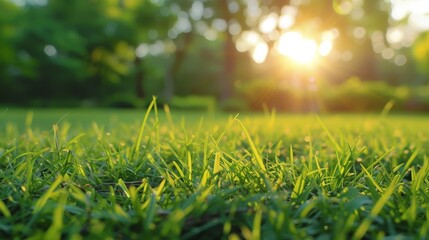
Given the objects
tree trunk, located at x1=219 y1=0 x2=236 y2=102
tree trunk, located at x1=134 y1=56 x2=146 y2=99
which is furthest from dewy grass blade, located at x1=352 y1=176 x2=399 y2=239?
tree trunk, located at x1=134 y1=56 x2=146 y2=99

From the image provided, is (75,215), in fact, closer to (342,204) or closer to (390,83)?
(342,204)

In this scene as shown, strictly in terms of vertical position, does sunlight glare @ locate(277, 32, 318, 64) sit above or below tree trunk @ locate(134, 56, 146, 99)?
above

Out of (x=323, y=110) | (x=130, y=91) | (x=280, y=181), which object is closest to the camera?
(x=280, y=181)

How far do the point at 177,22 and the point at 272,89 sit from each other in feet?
45.4

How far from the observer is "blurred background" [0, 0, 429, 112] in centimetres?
2158

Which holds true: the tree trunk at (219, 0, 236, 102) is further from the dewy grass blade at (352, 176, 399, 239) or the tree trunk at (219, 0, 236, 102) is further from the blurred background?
the dewy grass blade at (352, 176, 399, 239)

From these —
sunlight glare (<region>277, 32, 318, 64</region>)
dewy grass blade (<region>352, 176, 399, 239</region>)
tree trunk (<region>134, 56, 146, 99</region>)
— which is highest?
sunlight glare (<region>277, 32, 318, 64</region>)

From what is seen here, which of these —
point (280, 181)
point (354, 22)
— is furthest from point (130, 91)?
point (280, 181)

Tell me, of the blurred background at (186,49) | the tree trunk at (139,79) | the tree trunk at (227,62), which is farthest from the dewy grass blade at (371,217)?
the tree trunk at (139,79)

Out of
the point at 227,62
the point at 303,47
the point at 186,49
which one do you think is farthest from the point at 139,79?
the point at 303,47

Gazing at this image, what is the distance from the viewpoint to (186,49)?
3294cm

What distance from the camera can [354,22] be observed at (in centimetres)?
2767

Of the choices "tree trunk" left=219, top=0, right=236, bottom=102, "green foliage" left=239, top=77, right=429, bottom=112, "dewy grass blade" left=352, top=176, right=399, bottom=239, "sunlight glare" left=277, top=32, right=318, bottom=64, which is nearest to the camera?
"dewy grass blade" left=352, top=176, right=399, bottom=239

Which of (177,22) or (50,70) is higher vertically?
(177,22)
